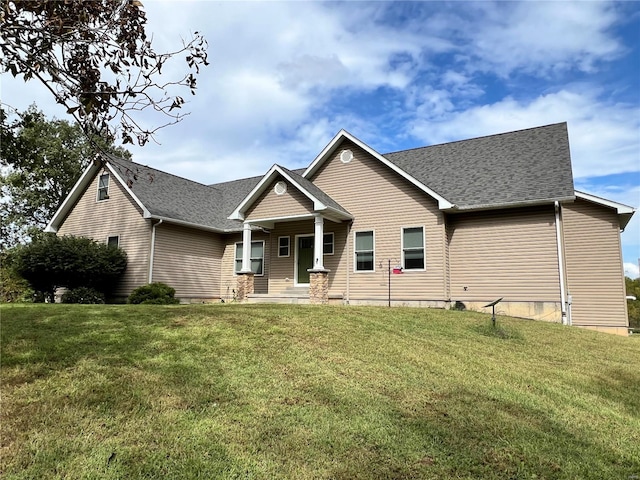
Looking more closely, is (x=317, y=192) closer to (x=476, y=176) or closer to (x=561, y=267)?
(x=476, y=176)

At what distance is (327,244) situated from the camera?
1603 cm

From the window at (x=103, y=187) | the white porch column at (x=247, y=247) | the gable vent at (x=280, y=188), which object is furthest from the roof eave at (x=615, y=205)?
the window at (x=103, y=187)

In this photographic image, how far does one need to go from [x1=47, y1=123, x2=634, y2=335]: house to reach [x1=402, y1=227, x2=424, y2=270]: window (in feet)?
0.11

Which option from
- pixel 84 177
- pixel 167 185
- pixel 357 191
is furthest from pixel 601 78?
pixel 84 177

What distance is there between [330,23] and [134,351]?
7389mm

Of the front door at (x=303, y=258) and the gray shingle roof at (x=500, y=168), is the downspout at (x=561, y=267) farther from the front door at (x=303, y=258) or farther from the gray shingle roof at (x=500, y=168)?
the front door at (x=303, y=258)

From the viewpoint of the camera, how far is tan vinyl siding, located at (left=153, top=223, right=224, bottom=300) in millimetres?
16922

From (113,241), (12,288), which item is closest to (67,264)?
(113,241)

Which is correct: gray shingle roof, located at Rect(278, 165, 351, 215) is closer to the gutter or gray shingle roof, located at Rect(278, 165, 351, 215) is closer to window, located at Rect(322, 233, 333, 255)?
window, located at Rect(322, 233, 333, 255)

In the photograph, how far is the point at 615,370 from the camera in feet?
23.2

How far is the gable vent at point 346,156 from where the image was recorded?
622 inches

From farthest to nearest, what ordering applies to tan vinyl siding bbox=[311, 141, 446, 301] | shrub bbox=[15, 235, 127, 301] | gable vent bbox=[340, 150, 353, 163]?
gable vent bbox=[340, 150, 353, 163], shrub bbox=[15, 235, 127, 301], tan vinyl siding bbox=[311, 141, 446, 301]

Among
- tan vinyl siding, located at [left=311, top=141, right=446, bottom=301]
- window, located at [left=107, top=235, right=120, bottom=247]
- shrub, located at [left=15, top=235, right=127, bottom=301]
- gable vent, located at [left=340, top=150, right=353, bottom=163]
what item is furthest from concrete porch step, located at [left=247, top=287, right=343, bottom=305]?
window, located at [left=107, top=235, right=120, bottom=247]

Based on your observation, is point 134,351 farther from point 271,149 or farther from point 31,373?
point 271,149
